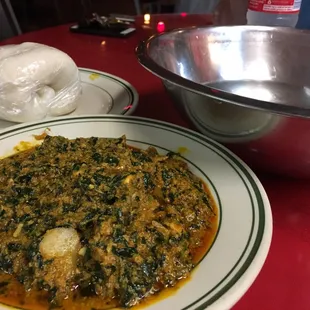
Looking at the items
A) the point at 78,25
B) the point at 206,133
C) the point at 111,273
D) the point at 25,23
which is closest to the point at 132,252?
the point at 111,273

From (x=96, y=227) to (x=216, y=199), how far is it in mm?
204

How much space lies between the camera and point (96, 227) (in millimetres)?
594

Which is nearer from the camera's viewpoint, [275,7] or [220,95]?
[220,95]

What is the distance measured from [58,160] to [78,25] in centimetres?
116

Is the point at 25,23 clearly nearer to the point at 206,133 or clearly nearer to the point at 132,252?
the point at 206,133

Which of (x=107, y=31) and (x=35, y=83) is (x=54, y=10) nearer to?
(x=107, y=31)

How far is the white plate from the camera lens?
53 cm

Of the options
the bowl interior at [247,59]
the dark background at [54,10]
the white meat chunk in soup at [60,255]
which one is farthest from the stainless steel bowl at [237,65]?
the dark background at [54,10]

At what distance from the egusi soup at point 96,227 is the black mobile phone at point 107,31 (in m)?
A: 1.01

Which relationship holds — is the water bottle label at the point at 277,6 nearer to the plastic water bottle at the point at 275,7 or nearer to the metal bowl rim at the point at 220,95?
the plastic water bottle at the point at 275,7

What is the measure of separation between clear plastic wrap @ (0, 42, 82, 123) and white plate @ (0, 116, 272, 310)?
0.10 metres

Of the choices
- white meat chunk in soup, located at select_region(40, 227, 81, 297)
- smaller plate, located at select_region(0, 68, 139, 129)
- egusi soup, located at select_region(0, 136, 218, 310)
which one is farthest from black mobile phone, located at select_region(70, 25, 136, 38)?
white meat chunk in soup, located at select_region(40, 227, 81, 297)

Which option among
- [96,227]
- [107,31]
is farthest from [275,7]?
[96,227]

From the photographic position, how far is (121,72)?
4.55 ft
